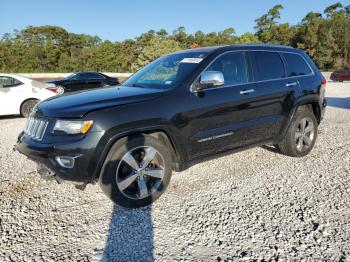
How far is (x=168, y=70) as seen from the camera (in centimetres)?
433

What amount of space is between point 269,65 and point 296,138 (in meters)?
1.31

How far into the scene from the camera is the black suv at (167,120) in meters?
3.20

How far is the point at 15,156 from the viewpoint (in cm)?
546

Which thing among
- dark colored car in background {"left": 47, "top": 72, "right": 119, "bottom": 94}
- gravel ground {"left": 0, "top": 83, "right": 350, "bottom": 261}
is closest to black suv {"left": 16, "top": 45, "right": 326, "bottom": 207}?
gravel ground {"left": 0, "top": 83, "right": 350, "bottom": 261}

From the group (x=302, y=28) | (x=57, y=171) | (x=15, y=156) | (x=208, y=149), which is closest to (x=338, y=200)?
(x=208, y=149)

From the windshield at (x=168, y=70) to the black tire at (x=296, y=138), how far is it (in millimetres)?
1936

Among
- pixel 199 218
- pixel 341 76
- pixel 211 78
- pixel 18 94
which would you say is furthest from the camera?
pixel 341 76

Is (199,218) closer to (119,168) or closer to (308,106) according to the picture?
(119,168)

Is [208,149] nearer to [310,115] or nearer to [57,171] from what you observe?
[57,171]

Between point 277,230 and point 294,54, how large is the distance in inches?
128

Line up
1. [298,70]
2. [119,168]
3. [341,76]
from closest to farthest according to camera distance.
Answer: [119,168]
[298,70]
[341,76]

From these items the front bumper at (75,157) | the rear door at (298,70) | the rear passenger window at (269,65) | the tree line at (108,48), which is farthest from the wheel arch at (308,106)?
the tree line at (108,48)

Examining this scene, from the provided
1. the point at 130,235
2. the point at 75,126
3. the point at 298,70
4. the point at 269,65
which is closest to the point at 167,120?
the point at 75,126

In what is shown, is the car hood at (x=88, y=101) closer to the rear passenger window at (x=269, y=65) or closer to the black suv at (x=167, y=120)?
the black suv at (x=167, y=120)
